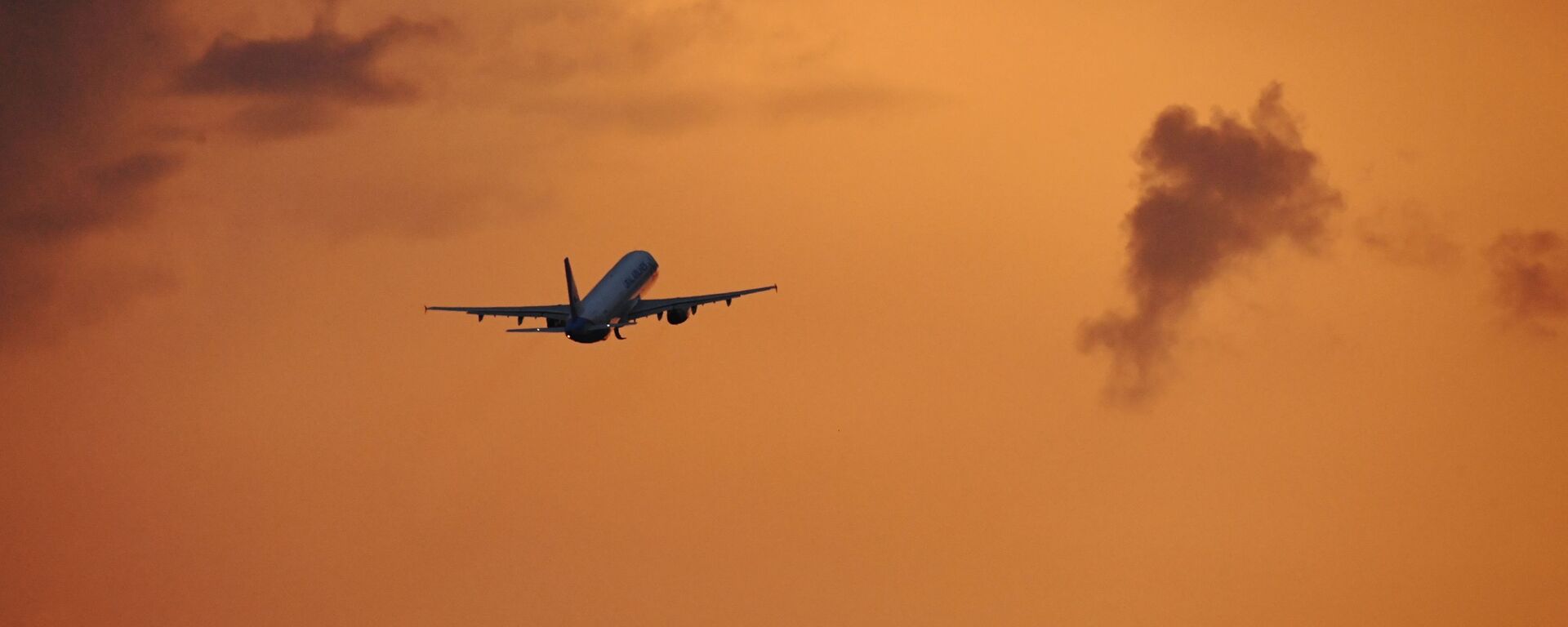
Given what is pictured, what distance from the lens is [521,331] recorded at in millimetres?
184500

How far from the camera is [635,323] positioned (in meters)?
198

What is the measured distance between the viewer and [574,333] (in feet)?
655

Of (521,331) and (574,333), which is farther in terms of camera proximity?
(574,333)

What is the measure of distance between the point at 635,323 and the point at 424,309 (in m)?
17.2

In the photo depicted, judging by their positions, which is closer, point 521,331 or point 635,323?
point 521,331

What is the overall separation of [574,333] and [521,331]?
15.3 meters

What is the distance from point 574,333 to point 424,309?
1250 centimetres

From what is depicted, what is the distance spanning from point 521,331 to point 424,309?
14.9 metres
